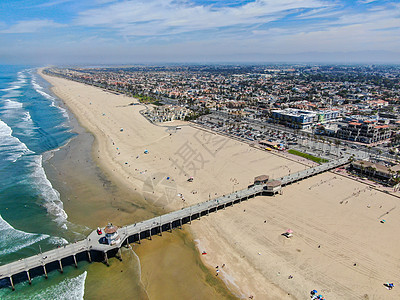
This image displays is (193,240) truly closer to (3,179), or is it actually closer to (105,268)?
(105,268)

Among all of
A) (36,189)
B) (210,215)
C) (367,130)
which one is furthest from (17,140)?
(367,130)

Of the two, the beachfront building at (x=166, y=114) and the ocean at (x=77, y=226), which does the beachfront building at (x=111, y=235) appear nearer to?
the ocean at (x=77, y=226)

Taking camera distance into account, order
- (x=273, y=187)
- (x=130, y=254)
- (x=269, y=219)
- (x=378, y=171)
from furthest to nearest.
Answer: (x=378, y=171) < (x=273, y=187) < (x=269, y=219) < (x=130, y=254)

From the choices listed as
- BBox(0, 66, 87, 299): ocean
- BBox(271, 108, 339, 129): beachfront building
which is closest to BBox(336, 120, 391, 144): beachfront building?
BBox(271, 108, 339, 129): beachfront building

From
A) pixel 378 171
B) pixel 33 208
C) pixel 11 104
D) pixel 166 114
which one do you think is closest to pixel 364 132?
pixel 378 171

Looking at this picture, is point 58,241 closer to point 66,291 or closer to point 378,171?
point 66,291

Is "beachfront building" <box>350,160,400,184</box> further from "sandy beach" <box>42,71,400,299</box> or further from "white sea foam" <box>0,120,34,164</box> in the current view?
"white sea foam" <box>0,120,34,164</box>

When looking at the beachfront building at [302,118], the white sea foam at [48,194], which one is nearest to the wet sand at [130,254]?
the white sea foam at [48,194]
